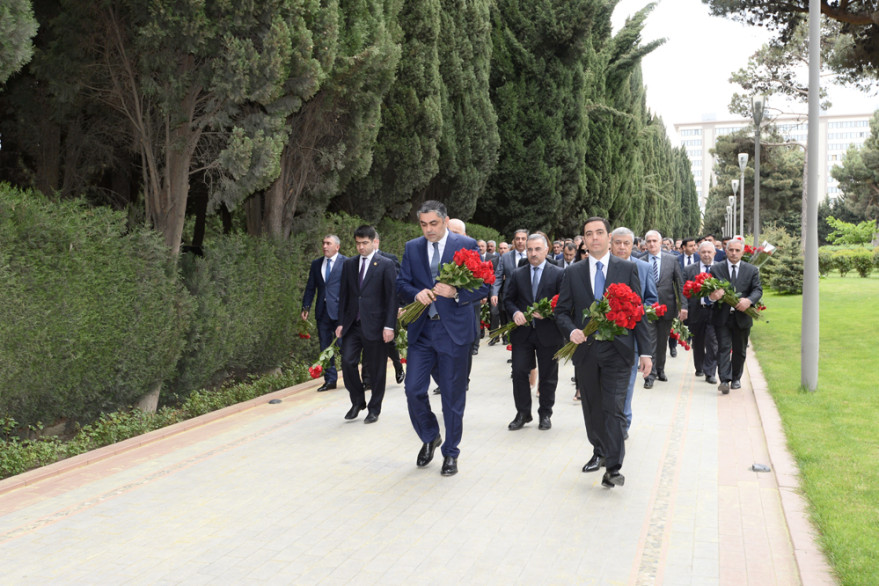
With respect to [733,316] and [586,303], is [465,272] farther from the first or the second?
[733,316]

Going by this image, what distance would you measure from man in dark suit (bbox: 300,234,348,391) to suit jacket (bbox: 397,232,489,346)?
379 centimetres

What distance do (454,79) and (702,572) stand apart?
17.7m

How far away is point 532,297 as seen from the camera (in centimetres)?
920

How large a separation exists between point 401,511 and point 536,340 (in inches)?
132

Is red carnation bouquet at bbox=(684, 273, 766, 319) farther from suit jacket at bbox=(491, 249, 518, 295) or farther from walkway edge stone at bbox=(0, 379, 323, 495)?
walkway edge stone at bbox=(0, 379, 323, 495)

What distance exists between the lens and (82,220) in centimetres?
832

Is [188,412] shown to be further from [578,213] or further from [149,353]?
[578,213]

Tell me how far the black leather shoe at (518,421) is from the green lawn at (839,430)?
257cm

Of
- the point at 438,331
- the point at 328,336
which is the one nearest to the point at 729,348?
the point at 328,336

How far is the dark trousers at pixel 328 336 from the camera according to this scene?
36.8ft

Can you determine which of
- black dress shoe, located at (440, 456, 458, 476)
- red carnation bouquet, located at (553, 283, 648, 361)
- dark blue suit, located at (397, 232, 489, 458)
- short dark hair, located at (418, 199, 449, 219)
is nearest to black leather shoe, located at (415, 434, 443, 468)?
dark blue suit, located at (397, 232, 489, 458)

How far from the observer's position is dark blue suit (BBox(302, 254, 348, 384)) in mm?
11070

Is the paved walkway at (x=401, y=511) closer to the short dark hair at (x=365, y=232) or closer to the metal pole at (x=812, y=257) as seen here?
the short dark hair at (x=365, y=232)

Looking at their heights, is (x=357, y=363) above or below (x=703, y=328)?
below
